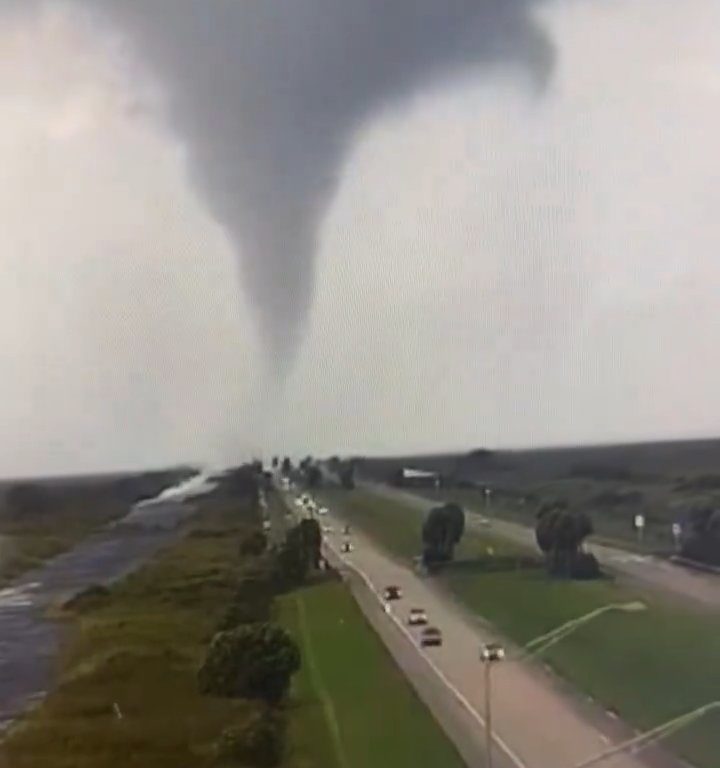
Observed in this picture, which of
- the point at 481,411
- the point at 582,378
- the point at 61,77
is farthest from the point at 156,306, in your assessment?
the point at 582,378

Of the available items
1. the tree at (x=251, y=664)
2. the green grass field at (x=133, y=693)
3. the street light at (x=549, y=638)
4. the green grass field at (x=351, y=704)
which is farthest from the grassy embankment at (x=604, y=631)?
the green grass field at (x=133, y=693)

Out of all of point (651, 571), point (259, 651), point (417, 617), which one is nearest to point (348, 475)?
point (417, 617)

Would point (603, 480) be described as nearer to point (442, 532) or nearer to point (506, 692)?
point (442, 532)

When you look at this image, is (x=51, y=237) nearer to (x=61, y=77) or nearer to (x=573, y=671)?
(x=61, y=77)

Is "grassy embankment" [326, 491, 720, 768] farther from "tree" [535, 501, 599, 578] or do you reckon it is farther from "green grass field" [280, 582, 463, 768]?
"green grass field" [280, 582, 463, 768]

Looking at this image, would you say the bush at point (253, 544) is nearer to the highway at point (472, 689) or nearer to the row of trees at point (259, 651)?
the row of trees at point (259, 651)

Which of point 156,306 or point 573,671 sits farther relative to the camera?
point 156,306

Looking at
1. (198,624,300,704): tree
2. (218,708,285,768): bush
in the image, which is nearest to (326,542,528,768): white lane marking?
(198,624,300,704): tree
